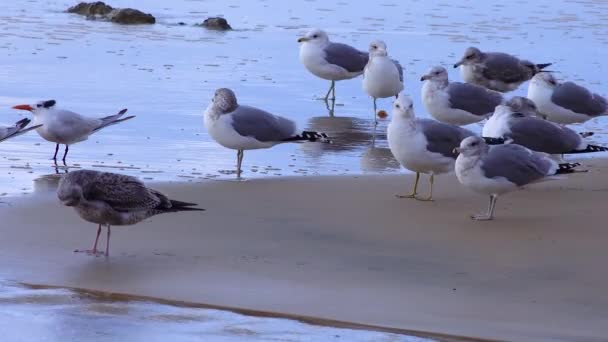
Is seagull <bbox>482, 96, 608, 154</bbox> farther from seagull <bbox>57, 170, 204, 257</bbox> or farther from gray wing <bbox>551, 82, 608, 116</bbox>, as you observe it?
seagull <bbox>57, 170, 204, 257</bbox>

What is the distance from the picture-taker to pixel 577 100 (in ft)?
42.5

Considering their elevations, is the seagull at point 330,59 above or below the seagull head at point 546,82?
below

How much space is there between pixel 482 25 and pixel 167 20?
5.96 metres

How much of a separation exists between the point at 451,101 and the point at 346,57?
3579mm

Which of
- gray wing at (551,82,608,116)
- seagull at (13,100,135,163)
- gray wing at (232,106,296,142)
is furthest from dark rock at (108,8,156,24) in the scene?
gray wing at (232,106,296,142)

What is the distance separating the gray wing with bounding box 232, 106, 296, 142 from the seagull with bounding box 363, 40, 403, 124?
11.4 feet

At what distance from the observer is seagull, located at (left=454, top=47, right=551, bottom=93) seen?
14805 mm

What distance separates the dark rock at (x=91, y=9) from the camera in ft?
76.0

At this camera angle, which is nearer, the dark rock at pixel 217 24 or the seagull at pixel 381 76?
the seagull at pixel 381 76

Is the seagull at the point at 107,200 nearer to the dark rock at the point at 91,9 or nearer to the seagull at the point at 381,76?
the seagull at the point at 381,76

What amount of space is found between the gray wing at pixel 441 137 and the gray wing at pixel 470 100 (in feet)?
9.27

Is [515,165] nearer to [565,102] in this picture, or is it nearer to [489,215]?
[489,215]

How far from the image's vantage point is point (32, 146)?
11.3 metres

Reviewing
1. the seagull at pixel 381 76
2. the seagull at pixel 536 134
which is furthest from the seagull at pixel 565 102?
the seagull at pixel 536 134
